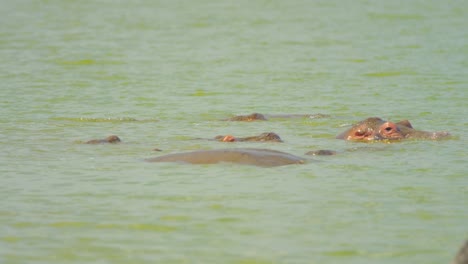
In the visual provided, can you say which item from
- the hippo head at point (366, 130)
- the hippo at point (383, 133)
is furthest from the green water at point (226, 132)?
the hippo head at point (366, 130)

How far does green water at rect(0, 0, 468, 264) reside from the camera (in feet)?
22.5

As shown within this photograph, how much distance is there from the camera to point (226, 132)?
41.0 feet

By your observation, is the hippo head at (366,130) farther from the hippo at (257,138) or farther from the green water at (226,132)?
the hippo at (257,138)

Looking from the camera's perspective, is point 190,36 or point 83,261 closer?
point 83,261

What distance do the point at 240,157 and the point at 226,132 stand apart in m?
3.12

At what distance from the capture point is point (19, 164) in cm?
989

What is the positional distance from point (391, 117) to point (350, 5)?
1895cm

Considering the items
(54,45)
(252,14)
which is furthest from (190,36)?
(252,14)

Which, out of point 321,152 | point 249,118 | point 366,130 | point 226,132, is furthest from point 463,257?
point 249,118

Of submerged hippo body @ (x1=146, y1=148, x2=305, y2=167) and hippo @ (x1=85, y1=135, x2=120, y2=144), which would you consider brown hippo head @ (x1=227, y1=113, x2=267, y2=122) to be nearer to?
hippo @ (x1=85, y1=135, x2=120, y2=144)

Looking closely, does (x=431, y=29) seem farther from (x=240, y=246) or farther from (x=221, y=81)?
(x=240, y=246)

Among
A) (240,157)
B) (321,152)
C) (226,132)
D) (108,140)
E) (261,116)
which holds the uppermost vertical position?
(240,157)

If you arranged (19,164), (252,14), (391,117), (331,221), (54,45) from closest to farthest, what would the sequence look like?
(331,221), (19,164), (391,117), (54,45), (252,14)

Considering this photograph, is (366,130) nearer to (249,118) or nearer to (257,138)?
(257,138)
